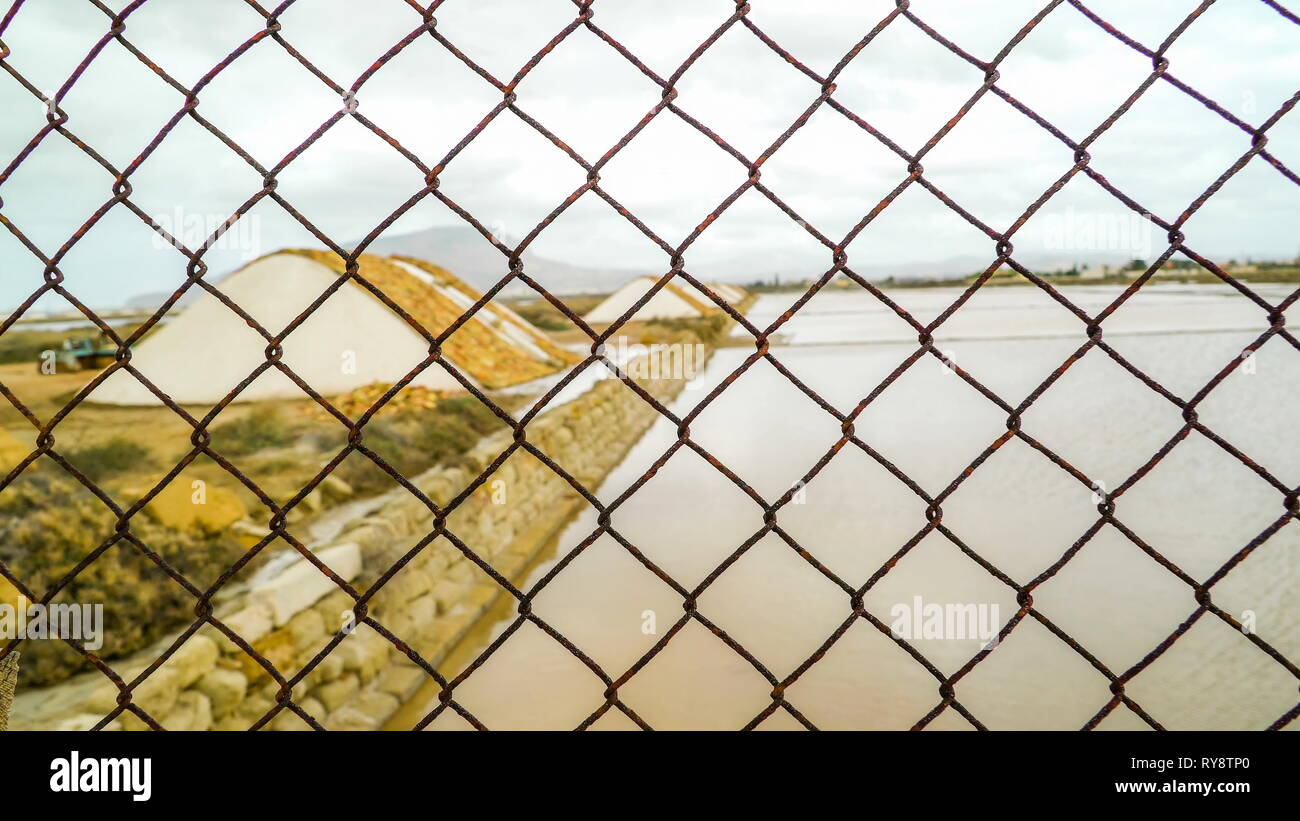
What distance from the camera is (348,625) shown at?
31.4 inches

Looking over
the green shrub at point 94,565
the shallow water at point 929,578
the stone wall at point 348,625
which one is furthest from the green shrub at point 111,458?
the shallow water at point 929,578

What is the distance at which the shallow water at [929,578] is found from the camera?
3959 millimetres

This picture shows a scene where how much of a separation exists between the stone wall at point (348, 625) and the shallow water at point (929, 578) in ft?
1.41

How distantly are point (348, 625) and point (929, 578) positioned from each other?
15.8 feet

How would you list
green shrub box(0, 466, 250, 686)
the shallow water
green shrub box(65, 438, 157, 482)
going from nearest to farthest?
1. green shrub box(0, 466, 250, 686)
2. the shallow water
3. green shrub box(65, 438, 157, 482)

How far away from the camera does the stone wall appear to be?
2.95 m

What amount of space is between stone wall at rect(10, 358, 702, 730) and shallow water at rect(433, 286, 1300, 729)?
16.9 inches

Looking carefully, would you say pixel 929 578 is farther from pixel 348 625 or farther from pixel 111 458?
pixel 111 458

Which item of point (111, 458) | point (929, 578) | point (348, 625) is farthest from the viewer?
point (111, 458)

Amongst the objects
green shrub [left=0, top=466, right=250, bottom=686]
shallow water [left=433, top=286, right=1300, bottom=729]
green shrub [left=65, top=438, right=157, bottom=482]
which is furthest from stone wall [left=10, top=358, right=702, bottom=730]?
green shrub [left=65, top=438, right=157, bottom=482]

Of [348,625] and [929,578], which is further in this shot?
[929,578]

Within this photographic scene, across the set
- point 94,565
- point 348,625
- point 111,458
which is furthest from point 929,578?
point 111,458

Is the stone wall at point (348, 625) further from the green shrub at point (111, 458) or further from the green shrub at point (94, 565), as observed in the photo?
the green shrub at point (111, 458)

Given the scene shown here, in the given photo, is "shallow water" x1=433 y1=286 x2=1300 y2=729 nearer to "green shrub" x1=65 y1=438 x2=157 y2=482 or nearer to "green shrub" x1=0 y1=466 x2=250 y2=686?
"green shrub" x1=0 y1=466 x2=250 y2=686
